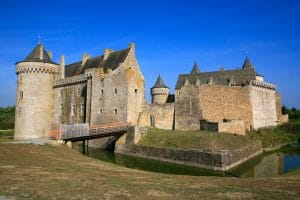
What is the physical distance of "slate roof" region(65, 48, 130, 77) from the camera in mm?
30656

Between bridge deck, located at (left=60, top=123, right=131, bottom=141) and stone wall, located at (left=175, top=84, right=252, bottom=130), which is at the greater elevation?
stone wall, located at (left=175, top=84, right=252, bottom=130)

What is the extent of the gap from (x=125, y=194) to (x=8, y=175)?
13.7 ft

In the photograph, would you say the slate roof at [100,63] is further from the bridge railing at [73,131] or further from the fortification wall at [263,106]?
the fortification wall at [263,106]

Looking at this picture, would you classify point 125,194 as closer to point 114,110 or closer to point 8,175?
point 8,175

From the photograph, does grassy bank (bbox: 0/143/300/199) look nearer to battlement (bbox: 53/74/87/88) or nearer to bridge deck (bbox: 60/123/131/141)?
bridge deck (bbox: 60/123/131/141)

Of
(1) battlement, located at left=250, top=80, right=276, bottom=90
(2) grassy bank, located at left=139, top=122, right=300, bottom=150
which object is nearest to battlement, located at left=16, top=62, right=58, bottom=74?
(2) grassy bank, located at left=139, top=122, right=300, bottom=150

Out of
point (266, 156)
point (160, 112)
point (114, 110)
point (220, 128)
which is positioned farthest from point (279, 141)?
point (114, 110)

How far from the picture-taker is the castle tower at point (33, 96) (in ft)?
97.1

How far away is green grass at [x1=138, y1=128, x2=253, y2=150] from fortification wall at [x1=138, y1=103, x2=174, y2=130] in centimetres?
458

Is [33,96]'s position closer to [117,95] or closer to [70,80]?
[70,80]

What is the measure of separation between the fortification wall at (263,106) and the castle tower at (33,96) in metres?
21.3

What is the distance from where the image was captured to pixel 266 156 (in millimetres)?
25750

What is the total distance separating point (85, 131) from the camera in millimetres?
23688

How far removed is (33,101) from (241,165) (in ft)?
65.1
